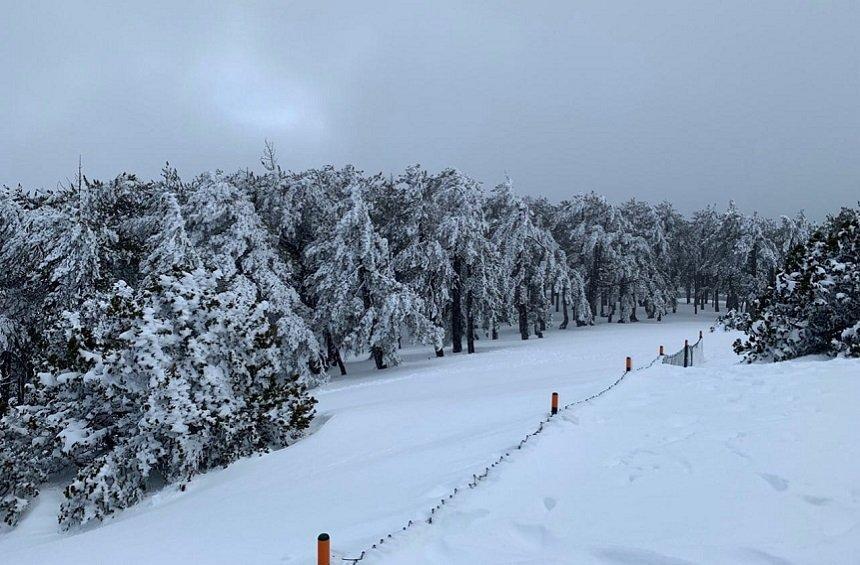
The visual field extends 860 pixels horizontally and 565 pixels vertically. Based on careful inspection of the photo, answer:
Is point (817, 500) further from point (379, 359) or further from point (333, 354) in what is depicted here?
point (333, 354)

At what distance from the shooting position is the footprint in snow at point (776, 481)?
6.16 meters

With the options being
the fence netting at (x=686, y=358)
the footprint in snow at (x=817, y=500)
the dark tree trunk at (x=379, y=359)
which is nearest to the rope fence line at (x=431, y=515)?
the footprint in snow at (x=817, y=500)

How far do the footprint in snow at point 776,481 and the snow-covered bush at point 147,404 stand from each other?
962 centimetres

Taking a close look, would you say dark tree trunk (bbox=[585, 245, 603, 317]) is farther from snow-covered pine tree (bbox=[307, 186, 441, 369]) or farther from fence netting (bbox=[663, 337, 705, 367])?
fence netting (bbox=[663, 337, 705, 367])

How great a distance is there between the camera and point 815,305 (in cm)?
1450

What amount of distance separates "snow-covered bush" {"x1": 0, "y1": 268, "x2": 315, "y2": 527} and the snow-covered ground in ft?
2.29

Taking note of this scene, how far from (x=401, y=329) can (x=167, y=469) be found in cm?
1681

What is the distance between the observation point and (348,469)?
9812 mm

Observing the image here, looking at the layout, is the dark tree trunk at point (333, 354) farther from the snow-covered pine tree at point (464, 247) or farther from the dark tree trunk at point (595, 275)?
the dark tree trunk at point (595, 275)

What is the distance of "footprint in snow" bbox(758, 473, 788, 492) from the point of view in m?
6.16

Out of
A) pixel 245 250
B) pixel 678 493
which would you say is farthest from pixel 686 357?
pixel 245 250

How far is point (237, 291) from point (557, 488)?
1012 centimetres

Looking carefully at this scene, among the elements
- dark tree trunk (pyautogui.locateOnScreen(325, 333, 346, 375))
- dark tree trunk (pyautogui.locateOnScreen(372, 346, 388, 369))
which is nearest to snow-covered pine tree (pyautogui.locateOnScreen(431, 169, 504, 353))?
dark tree trunk (pyautogui.locateOnScreen(372, 346, 388, 369))

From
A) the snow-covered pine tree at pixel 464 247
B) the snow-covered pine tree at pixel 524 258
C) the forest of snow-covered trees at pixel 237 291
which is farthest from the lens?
the snow-covered pine tree at pixel 524 258
